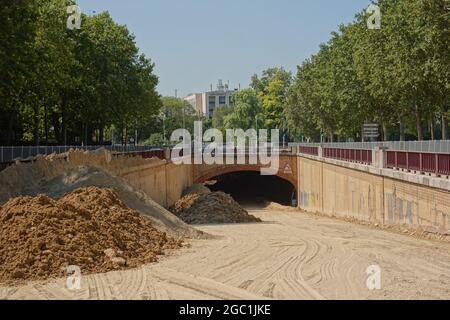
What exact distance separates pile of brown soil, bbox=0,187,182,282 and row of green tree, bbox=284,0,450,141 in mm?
19365

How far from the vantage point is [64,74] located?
5009cm

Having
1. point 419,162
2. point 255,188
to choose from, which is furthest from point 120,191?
point 255,188

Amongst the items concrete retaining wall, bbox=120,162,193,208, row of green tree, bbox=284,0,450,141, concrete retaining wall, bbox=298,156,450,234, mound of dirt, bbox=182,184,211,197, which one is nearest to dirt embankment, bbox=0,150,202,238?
concrete retaining wall, bbox=298,156,450,234

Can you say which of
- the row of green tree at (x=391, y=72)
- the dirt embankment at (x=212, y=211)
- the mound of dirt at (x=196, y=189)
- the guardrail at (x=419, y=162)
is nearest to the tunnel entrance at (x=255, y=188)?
the row of green tree at (x=391, y=72)

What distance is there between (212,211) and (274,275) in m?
25.4

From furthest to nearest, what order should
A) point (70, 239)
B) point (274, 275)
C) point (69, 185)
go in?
point (69, 185) → point (70, 239) → point (274, 275)

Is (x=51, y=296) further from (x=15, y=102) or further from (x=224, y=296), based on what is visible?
(x=15, y=102)

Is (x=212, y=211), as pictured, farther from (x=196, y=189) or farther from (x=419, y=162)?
(x=196, y=189)

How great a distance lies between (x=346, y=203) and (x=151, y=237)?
81.6ft

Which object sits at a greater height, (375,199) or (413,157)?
(413,157)

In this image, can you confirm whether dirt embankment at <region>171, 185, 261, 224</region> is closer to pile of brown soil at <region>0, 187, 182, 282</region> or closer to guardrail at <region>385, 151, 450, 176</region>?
guardrail at <region>385, 151, 450, 176</region>

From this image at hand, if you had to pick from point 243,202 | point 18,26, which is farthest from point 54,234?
point 243,202

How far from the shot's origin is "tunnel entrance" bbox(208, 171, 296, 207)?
85.6m

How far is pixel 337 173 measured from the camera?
48.8m
